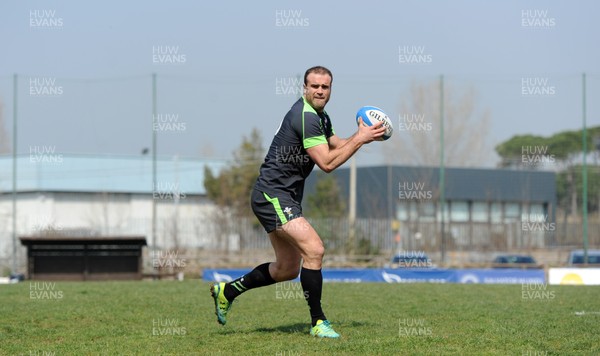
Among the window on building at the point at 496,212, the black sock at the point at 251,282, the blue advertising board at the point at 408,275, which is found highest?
the black sock at the point at 251,282

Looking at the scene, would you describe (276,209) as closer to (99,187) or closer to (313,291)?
(313,291)

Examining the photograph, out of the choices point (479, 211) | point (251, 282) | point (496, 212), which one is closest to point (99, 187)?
point (479, 211)

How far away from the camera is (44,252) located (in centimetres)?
2597

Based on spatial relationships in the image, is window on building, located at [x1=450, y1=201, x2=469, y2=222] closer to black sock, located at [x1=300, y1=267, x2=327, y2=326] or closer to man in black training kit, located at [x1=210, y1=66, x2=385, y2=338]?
man in black training kit, located at [x1=210, y1=66, x2=385, y2=338]

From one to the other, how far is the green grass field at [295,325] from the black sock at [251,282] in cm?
37

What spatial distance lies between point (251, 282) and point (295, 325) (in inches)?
29.2

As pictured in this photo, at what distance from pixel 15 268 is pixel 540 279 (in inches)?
688

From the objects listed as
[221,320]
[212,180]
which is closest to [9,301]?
[221,320]

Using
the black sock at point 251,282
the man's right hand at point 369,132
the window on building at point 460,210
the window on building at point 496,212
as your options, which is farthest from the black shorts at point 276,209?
the window on building at point 460,210

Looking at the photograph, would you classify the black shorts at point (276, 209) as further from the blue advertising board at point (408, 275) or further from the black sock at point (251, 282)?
the blue advertising board at point (408, 275)

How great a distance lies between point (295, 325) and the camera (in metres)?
8.86

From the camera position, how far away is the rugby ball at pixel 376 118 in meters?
7.91

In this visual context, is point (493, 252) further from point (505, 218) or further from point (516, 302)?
point (516, 302)

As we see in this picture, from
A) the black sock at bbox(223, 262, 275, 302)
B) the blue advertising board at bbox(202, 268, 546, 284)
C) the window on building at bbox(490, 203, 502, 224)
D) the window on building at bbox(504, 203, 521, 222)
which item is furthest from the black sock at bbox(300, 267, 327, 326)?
the window on building at bbox(490, 203, 502, 224)
